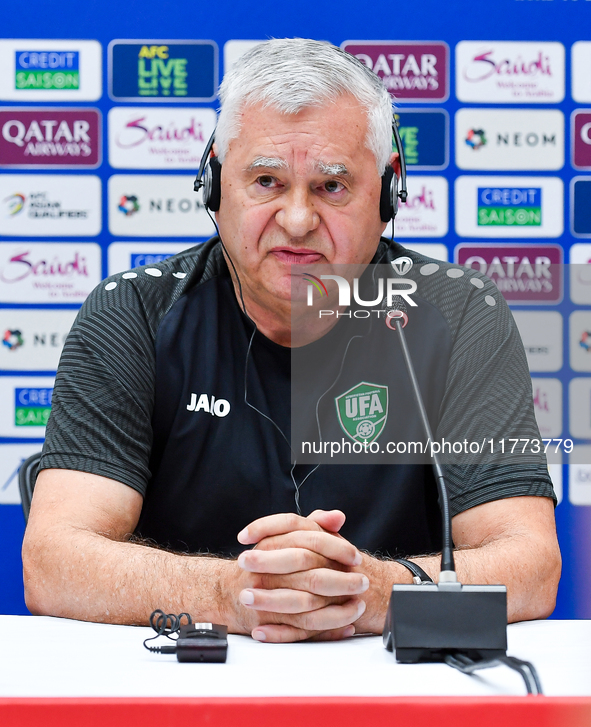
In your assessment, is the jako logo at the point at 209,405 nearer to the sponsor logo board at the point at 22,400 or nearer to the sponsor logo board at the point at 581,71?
the sponsor logo board at the point at 22,400

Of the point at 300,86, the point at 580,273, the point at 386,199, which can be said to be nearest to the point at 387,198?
the point at 386,199

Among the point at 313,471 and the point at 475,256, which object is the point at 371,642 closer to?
the point at 313,471

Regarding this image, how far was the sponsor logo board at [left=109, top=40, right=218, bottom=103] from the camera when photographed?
1.91 metres

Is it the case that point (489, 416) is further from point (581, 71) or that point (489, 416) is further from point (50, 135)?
point (50, 135)

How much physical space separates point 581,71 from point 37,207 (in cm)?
144

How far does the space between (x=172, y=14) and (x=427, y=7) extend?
0.65 metres

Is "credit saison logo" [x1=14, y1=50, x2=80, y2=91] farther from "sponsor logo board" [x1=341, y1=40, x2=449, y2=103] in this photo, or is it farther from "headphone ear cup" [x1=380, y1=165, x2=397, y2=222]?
"headphone ear cup" [x1=380, y1=165, x2=397, y2=222]

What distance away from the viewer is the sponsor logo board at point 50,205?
1.91 metres

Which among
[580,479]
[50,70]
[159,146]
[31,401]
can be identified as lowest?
[580,479]

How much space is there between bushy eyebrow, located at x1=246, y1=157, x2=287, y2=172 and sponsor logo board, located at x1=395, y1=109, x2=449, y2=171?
878mm

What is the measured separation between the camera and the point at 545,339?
6.41 feet

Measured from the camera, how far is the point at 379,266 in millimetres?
1309
